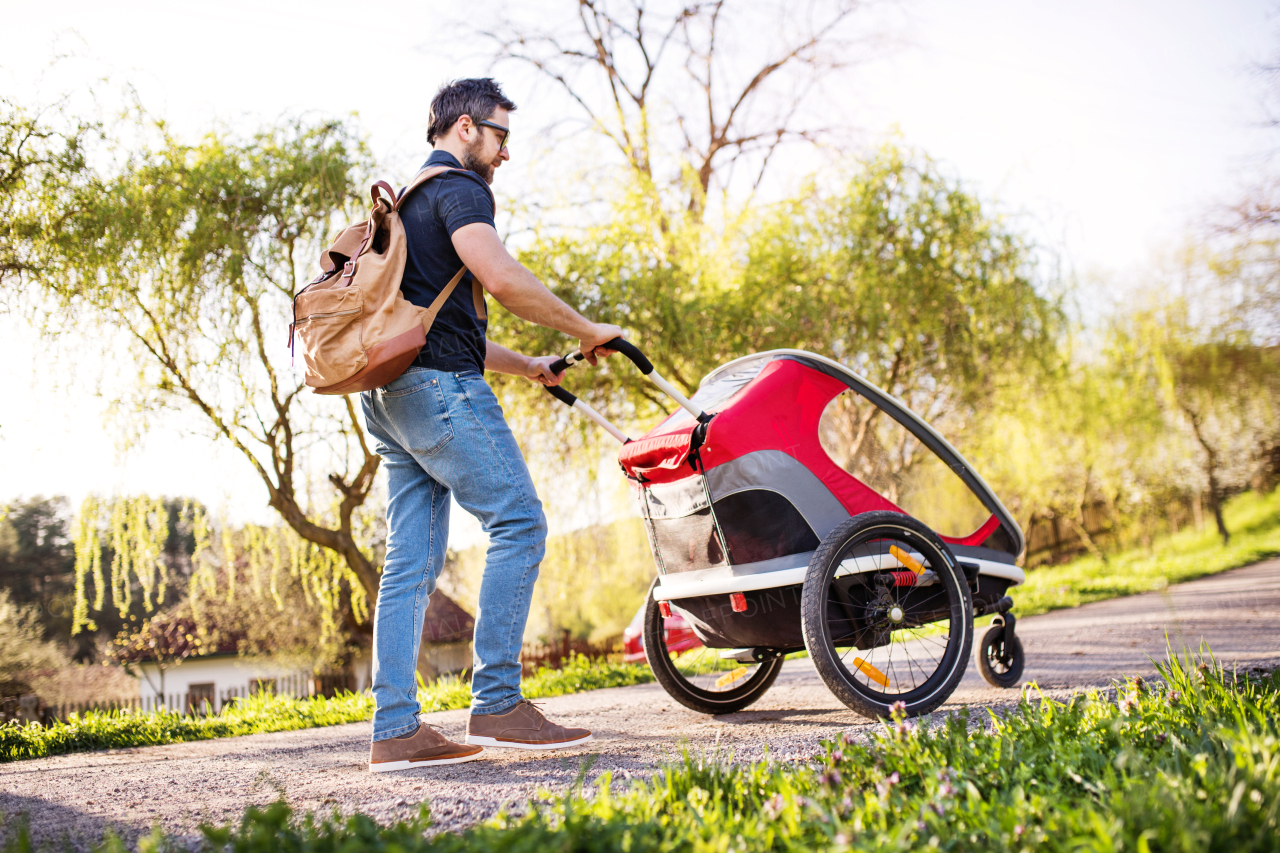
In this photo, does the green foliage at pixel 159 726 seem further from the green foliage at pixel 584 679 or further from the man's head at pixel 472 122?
the man's head at pixel 472 122

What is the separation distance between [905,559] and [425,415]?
1.62m

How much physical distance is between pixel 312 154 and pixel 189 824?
5016 millimetres

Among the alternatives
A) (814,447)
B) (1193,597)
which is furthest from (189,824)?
(1193,597)

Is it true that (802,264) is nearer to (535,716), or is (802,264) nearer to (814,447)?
(814,447)

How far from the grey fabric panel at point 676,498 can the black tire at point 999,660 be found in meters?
1.45

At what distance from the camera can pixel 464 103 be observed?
101 inches

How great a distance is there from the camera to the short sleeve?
7.60 ft

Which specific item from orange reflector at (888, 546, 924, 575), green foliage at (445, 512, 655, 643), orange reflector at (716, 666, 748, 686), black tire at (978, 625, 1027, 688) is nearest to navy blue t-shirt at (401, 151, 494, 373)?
orange reflector at (888, 546, 924, 575)

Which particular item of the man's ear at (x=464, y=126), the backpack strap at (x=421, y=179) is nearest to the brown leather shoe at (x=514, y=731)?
the backpack strap at (x=421, y=179)

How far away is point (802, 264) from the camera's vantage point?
22.1 feet

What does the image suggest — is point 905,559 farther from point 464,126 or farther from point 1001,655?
point 464,126

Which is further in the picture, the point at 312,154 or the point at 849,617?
the point at 312,154

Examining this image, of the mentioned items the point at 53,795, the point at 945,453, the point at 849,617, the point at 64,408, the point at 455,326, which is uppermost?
the point at 64,408

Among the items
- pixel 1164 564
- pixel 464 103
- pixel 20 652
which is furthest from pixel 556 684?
pixel 20 652
